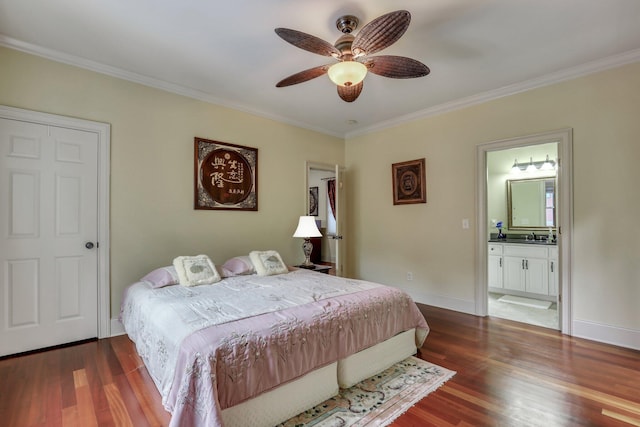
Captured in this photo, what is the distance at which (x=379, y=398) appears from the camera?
1953 mm

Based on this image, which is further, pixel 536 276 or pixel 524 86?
pixel 536 276

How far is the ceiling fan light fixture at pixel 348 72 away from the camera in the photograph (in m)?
2.14

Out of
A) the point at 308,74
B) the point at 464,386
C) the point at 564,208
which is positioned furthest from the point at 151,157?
the point at 564,208

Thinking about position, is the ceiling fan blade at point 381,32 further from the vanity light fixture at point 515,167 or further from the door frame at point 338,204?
the vanity light fixture at point 515,167

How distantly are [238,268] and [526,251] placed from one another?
157 inches

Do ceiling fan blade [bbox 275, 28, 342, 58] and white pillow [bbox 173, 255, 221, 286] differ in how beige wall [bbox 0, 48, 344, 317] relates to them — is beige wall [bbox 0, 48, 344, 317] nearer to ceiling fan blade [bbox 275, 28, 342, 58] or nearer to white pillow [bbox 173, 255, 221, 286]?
white pillow [bbox 173, 255, 221, 286]

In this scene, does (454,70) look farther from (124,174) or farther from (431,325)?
(124,174)

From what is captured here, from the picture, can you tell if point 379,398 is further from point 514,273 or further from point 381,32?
point 514,273

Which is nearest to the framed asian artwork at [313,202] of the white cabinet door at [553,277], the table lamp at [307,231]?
the table lamp at [307,231]

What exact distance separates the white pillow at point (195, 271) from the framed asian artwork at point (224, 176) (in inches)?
30.8

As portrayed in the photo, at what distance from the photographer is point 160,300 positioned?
2221 millimetres

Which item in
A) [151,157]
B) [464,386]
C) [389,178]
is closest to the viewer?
[464,386]

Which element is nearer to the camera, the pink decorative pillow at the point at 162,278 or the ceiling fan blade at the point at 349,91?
the ceiling fan blade at the point at 349,91

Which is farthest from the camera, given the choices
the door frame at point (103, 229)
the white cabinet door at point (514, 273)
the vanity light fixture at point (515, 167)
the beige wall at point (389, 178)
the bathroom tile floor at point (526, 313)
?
the vanity light fixture at point (515, 167)
